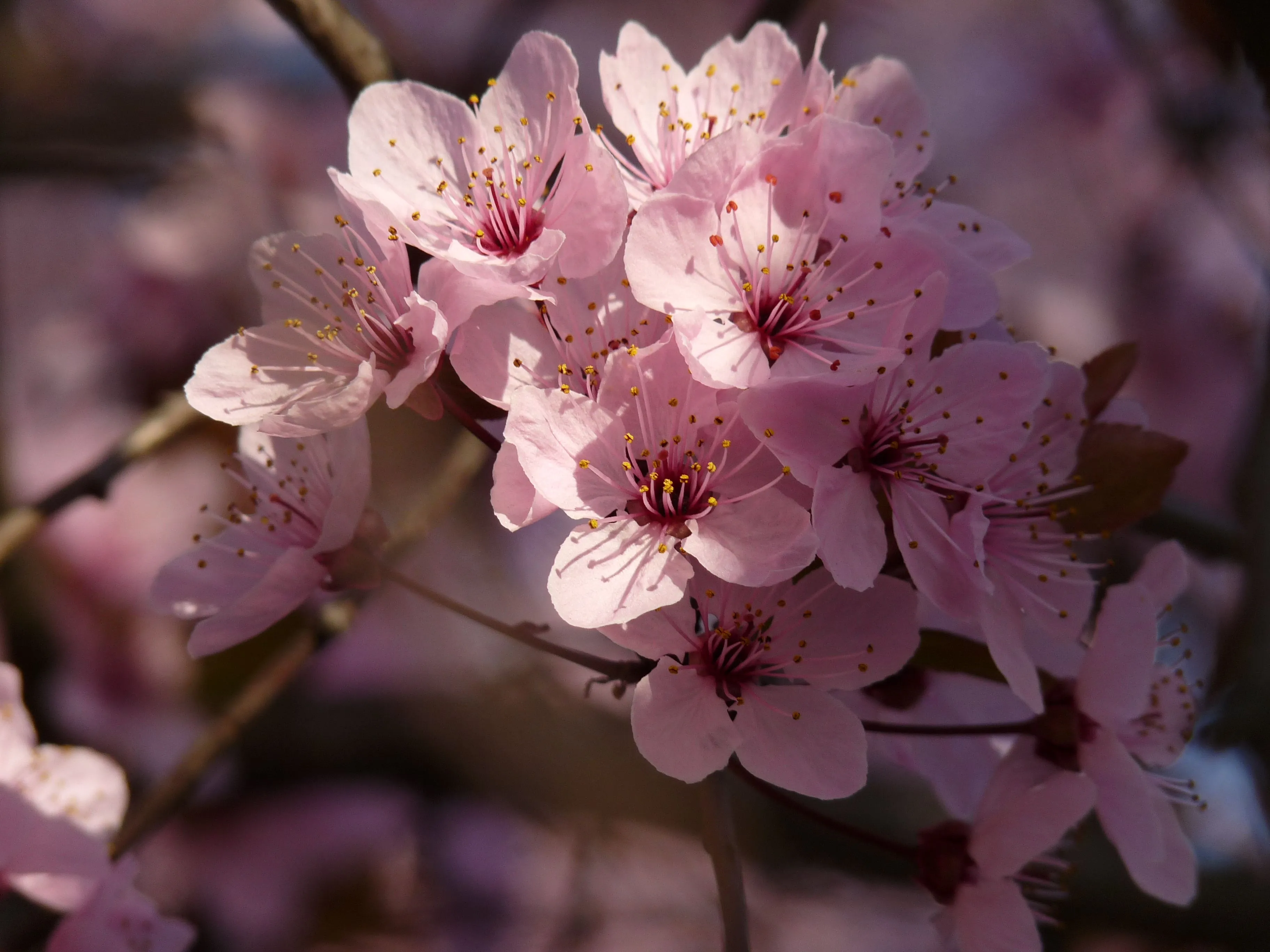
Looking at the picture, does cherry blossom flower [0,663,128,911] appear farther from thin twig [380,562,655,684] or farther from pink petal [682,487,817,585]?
pink petal [682,487,817,585]

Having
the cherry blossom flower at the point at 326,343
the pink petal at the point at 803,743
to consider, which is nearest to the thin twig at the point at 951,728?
the pink petal at the point at 803,743

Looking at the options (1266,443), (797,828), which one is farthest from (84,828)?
(1266,443)

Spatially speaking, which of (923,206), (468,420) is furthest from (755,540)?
(923,206)

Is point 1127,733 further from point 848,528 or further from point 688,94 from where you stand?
point 688,94

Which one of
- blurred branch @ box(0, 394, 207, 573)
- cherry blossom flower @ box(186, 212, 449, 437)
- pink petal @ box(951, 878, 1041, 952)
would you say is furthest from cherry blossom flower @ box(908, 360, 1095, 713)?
blurred branch @ box(0, 394, 207, 573)

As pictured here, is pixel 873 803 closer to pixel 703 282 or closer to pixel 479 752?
pixel 479 752

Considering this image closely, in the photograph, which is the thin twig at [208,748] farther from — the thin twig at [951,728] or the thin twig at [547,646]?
the thin twig at [951,728]
